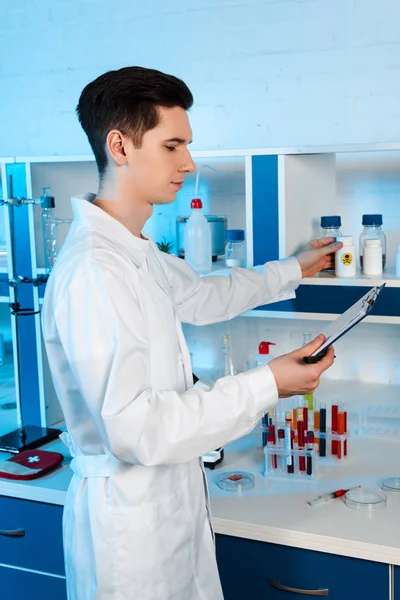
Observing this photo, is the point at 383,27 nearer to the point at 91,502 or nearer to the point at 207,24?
the point at 207,24

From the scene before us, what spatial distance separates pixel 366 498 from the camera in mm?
1785

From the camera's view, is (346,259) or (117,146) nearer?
(117,146)

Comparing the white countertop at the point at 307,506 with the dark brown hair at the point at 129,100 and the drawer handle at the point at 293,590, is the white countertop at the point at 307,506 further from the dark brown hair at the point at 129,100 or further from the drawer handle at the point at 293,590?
the dark brown hair at the point at 129,100

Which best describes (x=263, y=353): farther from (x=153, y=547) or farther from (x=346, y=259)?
(x=153, y=547)

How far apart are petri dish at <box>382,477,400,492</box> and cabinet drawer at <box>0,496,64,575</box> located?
0.81 m

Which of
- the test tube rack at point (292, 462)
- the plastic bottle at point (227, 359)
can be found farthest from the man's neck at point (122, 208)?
the plastic bottle at point (227, 359)

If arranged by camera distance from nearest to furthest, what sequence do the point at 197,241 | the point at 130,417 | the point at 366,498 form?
the point at 130,417 < the point at 366,498 < the point at 197,241

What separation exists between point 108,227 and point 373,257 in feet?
2.66

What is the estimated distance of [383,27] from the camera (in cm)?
217

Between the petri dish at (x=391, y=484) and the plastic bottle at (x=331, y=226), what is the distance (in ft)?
1.86

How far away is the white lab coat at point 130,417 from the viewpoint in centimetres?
132

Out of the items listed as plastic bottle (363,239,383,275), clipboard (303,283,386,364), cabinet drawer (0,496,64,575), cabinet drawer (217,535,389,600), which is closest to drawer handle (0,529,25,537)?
cabinet drawer (0,496,64,575)

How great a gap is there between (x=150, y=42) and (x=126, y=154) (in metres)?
1.16

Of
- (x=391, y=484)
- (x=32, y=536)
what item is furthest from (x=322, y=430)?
(x=32, y=536)
